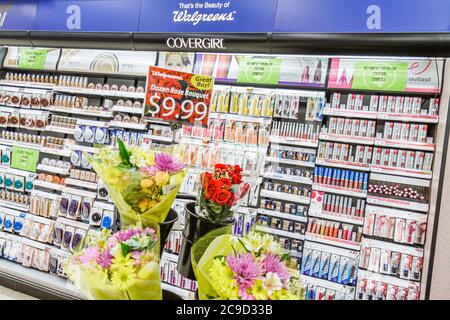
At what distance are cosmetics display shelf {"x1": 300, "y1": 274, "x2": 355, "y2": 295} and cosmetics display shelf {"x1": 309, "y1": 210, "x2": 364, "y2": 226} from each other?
24.4 inches

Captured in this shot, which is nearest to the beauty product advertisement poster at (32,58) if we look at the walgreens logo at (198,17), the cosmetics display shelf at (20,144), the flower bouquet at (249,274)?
the cosmetics display shelf at (20,144)

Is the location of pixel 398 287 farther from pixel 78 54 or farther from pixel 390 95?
pixel 78 54

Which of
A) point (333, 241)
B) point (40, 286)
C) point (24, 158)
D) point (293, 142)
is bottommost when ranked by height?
point (40, 286)

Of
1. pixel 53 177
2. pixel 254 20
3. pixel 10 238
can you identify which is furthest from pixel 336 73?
pixel 10 238

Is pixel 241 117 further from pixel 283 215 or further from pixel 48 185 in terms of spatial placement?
pixel 48 185

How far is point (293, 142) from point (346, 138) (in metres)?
0.52

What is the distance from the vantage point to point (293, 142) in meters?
3.70

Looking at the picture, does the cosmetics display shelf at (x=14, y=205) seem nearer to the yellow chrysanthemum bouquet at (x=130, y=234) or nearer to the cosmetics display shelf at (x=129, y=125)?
the cosmetics display shelf at (x=129, y=125)

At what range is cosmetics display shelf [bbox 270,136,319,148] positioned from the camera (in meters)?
3.64

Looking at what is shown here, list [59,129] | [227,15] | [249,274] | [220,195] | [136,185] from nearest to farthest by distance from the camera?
[249,274], [136,185], [220,195], [227,15], [59,129]

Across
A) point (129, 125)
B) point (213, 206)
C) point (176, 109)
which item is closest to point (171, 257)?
point (129, 125)

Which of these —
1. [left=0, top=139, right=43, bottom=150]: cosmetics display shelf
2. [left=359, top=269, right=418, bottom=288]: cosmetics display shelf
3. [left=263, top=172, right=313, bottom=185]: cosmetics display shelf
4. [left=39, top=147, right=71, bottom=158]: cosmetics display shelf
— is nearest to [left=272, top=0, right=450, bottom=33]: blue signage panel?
[left=263, top=172, right=313, bottom=185]: cosmetics display shelf

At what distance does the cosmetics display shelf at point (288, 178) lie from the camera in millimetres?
3682
